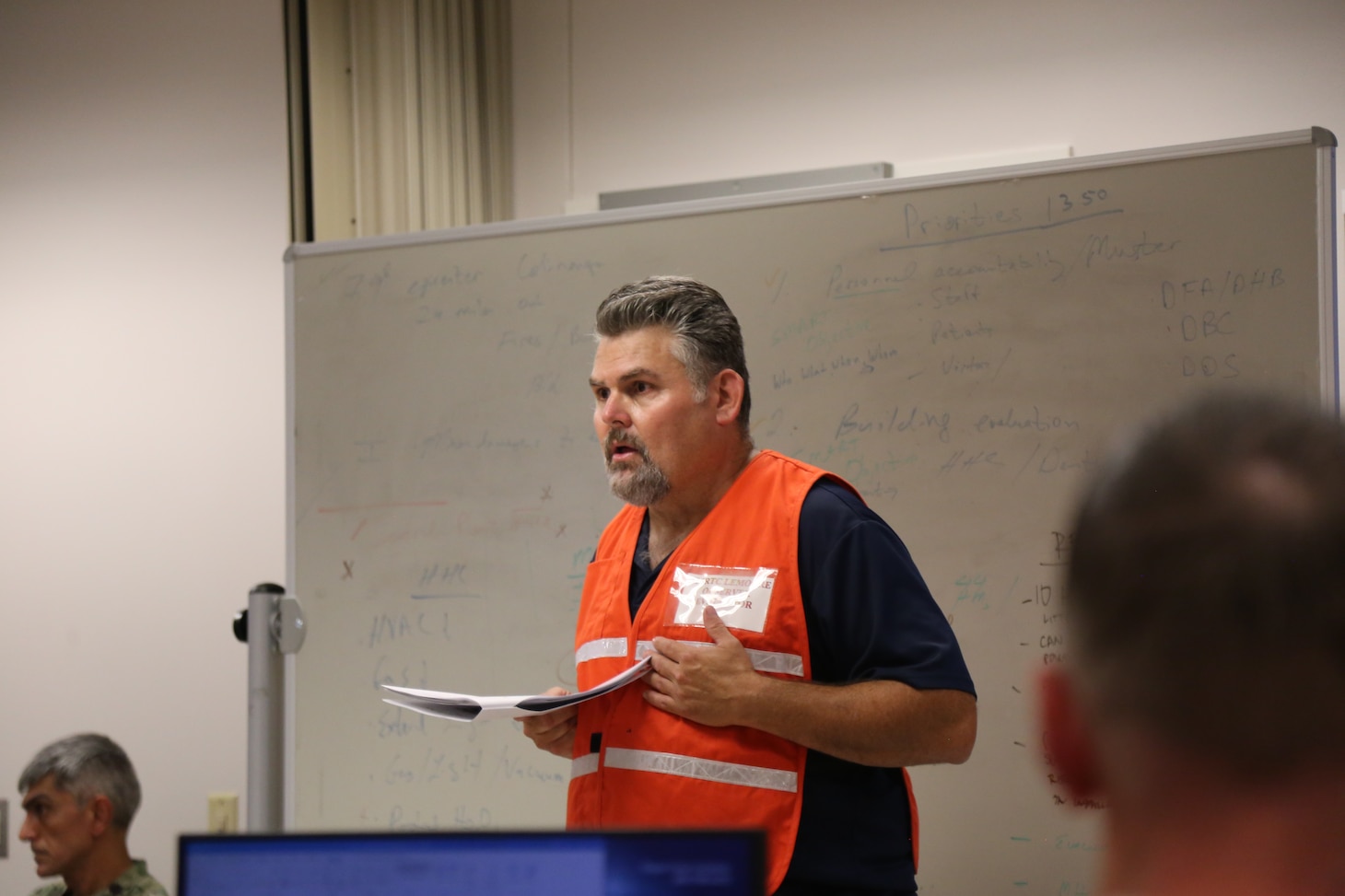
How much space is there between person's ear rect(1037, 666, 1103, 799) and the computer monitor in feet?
0.63

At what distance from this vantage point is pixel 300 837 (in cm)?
71

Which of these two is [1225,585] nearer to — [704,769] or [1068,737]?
[1068,737]

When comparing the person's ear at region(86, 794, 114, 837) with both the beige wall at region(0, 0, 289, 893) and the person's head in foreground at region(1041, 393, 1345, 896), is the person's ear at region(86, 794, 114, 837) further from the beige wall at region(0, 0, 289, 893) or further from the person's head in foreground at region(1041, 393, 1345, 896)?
the person's head in foreground at region(1041, 393, 1345, 896)

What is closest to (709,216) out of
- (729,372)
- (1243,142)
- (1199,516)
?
(729,372)

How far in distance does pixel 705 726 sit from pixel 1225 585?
1.22m

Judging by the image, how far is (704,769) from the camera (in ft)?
5.25

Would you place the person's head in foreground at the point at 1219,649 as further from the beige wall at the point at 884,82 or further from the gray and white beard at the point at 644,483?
the beige wall at the point at 884,82

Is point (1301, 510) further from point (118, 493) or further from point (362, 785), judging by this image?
point (118, 493)

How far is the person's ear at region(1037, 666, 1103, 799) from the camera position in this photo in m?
0.50

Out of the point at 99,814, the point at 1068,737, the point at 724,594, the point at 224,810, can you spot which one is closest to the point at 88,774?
the point at 99,814

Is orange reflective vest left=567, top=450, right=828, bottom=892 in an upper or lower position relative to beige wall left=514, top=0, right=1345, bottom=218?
lower

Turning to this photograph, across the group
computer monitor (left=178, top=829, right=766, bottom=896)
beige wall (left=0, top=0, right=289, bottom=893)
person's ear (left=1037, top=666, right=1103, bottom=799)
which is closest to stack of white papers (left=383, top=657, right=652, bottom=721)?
computer monitor (left=178, top=829, right=766, bottom=896)

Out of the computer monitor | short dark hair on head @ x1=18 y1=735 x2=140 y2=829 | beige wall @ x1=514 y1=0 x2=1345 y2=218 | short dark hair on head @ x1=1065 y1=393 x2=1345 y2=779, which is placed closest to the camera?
short dark hair on head @ x1=1065 y1=393 x2=1345 y2=779

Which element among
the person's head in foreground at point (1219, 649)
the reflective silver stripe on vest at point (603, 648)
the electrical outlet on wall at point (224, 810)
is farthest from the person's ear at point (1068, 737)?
the electrical outlet on wall at point (224, 810)
